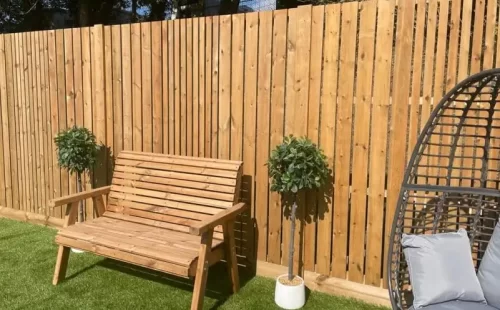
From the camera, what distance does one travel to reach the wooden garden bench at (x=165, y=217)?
9.93ft

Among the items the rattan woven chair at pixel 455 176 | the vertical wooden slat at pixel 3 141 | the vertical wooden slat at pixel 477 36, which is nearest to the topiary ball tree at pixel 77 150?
the vertical wooden slat at pixel 3 141

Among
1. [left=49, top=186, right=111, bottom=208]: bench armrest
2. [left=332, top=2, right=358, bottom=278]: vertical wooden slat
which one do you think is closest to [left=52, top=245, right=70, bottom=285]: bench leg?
[left=49, top=186, right=111, bottom=208]: bench armrest

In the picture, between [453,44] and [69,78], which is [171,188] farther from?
[453,44]

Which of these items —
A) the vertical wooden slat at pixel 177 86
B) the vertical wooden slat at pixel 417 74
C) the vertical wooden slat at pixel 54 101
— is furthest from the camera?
the vertical wooden slat at pixel 54 101

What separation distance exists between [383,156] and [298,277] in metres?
1.12

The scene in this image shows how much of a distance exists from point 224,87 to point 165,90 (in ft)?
2.15

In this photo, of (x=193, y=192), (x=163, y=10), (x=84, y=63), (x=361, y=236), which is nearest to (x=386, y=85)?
(x=361, y=236)

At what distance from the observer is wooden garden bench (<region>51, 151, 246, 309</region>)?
3025 mm

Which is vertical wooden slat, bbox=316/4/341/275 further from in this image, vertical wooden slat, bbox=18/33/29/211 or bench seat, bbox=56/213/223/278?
vertical wooden slat, bbox=18/33/29/211

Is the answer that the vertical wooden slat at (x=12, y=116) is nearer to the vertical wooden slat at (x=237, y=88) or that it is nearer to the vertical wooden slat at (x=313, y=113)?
the vertical wooden slat at (x=237, y=88)

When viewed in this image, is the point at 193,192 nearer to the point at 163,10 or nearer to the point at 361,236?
the point at 361,236

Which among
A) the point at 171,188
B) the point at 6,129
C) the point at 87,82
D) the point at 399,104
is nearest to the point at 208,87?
the point at 171,188

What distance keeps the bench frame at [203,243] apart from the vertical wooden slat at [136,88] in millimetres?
597

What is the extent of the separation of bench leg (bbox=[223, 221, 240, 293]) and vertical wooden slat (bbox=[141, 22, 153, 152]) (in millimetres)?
1401
